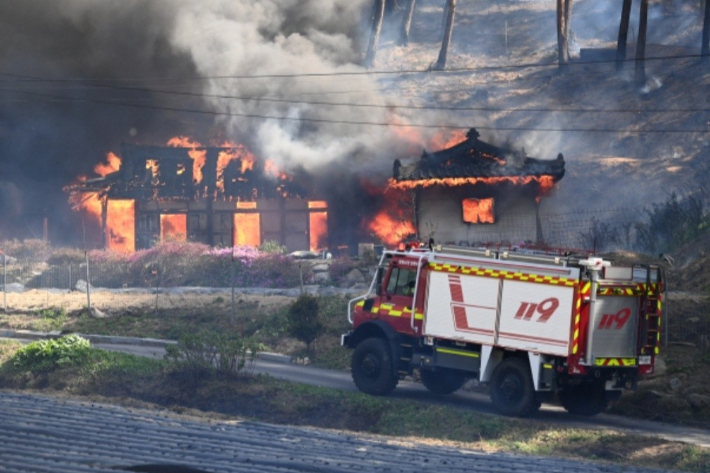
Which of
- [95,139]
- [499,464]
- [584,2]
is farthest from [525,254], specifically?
[584,2]

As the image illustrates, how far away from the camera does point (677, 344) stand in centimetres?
2080

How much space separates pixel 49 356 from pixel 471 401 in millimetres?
9124

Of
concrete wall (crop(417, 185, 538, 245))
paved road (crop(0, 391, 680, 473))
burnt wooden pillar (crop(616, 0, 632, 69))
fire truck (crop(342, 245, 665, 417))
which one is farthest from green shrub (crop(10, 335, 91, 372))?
burnt wooden pillar (crop(616, 0, 632, 69))

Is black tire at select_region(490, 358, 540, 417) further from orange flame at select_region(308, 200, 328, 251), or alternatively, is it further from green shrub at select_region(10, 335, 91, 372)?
orange flame at select_region(308, 200, 328, 251)

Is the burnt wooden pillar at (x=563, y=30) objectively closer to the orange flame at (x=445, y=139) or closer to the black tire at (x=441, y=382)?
the orange flame at (x=445, y=139)

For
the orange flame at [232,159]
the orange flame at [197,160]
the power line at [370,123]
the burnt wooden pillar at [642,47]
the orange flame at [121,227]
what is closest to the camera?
the orange flame at [232,159]

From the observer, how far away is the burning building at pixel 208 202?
42.2 m

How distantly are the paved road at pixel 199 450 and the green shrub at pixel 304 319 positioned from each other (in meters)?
8.96

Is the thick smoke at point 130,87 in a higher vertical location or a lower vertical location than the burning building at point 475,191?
higher

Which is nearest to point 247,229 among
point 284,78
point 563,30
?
point 284,78

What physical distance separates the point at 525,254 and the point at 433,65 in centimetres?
5642

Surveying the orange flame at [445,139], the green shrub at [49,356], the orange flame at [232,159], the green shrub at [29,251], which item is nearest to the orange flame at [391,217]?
the orange flame at [445,139]

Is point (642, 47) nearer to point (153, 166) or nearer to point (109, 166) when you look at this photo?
point (153, 166)

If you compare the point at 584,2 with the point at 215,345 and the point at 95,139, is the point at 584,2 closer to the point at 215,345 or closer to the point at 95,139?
the point at 95,139
